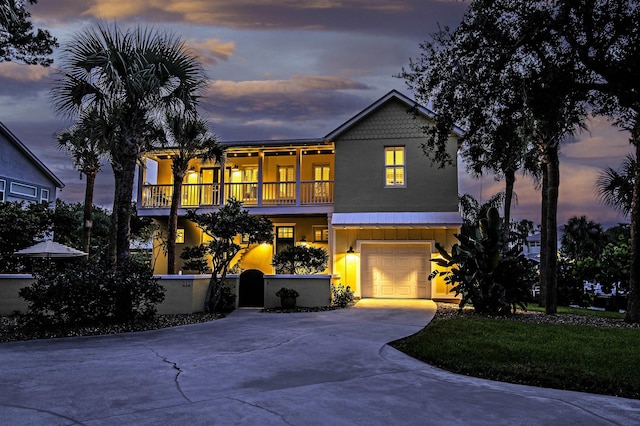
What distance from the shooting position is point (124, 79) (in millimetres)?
11734

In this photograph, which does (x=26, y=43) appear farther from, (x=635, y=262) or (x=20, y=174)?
(x=635, y=262)

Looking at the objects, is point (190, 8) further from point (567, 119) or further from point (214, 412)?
point (214, 412)

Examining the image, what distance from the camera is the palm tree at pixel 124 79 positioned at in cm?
1162

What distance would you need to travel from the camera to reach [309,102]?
24.6 metres

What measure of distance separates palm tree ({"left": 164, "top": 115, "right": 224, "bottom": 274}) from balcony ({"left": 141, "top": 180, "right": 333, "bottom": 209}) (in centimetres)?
174

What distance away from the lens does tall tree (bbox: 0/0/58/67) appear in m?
11.1

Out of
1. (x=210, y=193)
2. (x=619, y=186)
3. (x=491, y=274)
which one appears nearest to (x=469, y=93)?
(x=491, y=274)

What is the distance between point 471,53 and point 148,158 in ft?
52.6

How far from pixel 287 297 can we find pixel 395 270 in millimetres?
5248

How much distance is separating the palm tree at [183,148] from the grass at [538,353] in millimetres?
10551

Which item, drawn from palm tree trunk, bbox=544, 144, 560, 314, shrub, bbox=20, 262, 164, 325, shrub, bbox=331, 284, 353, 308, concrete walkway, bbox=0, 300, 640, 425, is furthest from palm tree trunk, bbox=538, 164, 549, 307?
shrub, bbox=20, 262, 164, 325

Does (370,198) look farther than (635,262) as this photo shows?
Yes

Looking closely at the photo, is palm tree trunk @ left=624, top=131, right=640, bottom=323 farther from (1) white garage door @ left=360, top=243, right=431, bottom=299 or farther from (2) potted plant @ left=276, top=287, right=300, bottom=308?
(2) potted plant @ left=276, top=287, right=300, bottom=308

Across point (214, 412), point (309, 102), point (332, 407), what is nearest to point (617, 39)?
Answer: point (332, 407)
